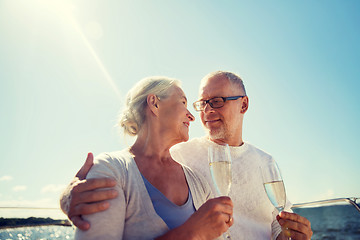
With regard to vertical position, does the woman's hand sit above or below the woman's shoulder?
below

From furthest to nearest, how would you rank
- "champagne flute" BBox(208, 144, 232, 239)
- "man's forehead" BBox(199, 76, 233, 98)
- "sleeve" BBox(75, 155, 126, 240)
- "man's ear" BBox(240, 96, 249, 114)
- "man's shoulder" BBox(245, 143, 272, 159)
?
"man's ear" BBox(240, 96, 249, 114) < "man's forehead" BBox(199, 76, 233, 98) < "man's shoulder" BBox(245, 143, 272, 159) < "champagne flute" BBox(208, 144, 232, 239) < "sleeve" BBox(75, 155, 126, 240)

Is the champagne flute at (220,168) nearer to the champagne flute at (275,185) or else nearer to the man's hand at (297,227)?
the champagne flute at (275,185)

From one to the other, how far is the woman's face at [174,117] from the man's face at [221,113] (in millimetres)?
1164

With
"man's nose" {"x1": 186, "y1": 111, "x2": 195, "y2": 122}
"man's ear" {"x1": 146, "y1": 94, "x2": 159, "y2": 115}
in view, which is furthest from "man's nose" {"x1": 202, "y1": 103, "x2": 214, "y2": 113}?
"man's ear" {"x1": 146, "y1": 94, "x2": 159, "y2": 115}

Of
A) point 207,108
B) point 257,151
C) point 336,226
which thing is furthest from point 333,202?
point 336,226

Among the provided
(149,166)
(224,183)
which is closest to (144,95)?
(149,166)

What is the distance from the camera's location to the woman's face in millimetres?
2209

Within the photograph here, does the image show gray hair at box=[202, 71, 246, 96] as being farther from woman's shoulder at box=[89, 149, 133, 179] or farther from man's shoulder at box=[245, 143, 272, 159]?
woman's shoulder at box=[89, 149, 133, 179]

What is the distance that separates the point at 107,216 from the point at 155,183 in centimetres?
60

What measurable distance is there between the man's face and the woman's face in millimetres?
1164

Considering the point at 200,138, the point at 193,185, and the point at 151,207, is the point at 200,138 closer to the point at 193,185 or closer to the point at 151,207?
the point at 193,185

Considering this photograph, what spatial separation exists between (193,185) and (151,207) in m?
0.62

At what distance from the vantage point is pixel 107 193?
4.49 feet

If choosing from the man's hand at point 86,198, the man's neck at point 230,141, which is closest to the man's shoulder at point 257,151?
the man's neck at point 230,141
